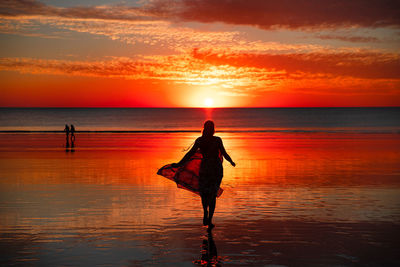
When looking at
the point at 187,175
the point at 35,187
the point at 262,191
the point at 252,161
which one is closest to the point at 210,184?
the point at 187,175

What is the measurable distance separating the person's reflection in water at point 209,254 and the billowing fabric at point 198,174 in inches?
60.1

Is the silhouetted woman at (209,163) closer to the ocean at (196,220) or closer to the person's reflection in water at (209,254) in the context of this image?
the ocean at (196,220)

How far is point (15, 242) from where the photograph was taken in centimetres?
793

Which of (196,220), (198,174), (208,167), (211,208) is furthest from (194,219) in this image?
(208,167)

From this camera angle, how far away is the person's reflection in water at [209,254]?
674 cm

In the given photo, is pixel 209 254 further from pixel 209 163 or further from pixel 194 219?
pixel 209 163

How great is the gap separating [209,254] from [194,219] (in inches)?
105

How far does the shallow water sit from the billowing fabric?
2.01ft

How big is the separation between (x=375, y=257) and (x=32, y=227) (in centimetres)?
584

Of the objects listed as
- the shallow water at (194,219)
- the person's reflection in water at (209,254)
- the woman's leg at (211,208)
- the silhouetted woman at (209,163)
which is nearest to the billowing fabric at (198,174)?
the silhouetted woman at (209,163)

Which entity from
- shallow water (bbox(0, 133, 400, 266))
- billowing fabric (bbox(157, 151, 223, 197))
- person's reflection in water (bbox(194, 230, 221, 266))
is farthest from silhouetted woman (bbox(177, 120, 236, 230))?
person's reflection in water (bbox(194, 230, 221, 266))

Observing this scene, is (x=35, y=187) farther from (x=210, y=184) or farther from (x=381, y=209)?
(x=381, y=209)

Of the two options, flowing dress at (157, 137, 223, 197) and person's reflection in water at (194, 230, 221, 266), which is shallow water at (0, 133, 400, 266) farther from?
flowing dress at (157, 137, 223, 197)

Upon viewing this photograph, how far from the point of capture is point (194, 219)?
9.85 metres
